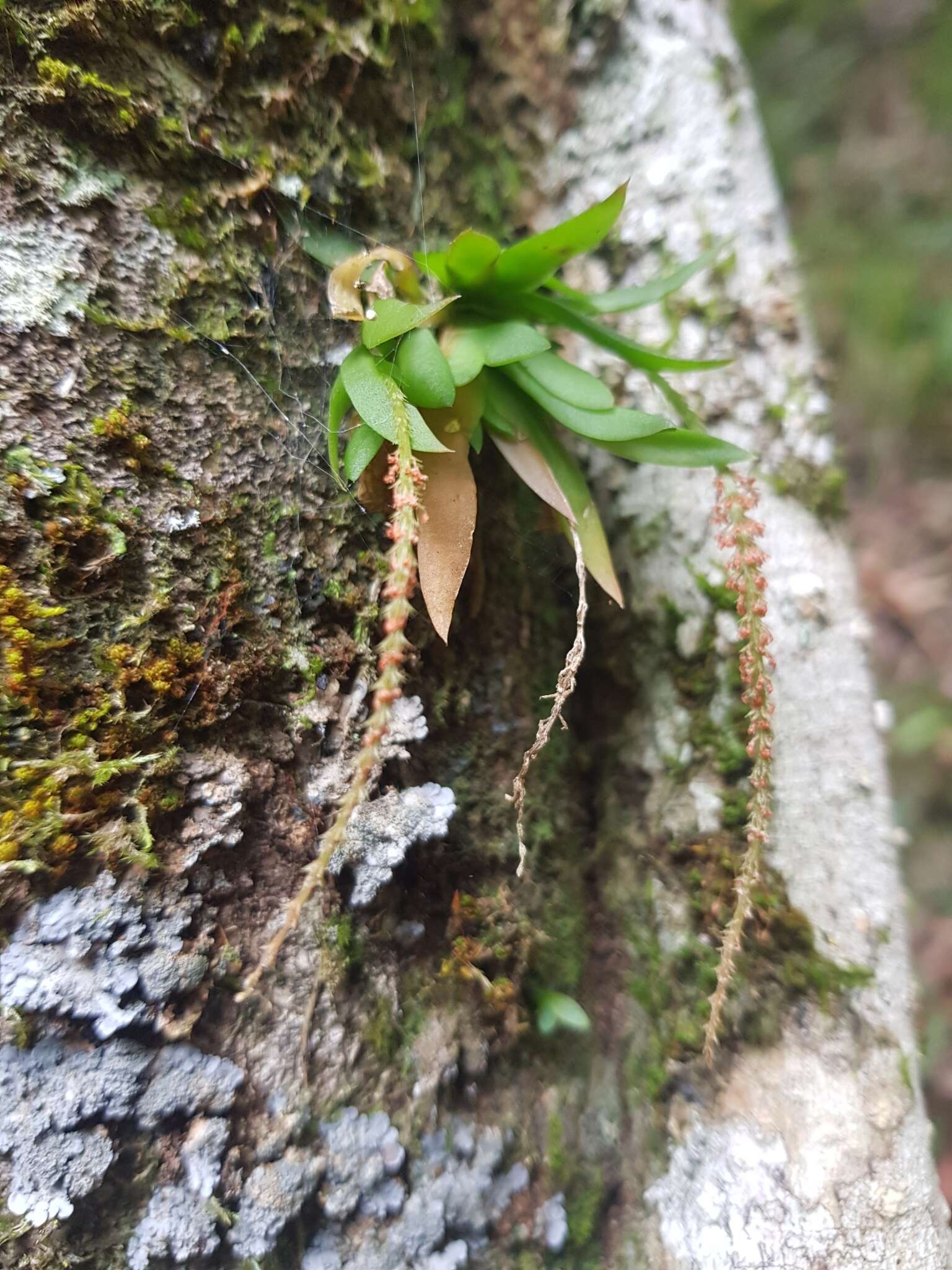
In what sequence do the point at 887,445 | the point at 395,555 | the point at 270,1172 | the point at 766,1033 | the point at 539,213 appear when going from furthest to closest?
the point at 887,445 < the point at 539,213 < the point at 766,1033 < the point at 270,1172 < the point at 395,555

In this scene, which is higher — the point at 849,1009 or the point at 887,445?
the point at 887,445

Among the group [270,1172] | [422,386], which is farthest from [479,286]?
[270,1172]

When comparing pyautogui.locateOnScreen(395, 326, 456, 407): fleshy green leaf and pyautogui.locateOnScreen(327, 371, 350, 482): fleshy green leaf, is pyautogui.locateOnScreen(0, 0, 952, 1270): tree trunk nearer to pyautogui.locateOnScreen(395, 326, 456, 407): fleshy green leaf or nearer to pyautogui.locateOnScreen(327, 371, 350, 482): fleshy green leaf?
pyautogui.locateOnScreen(327, 371, 350, 482): fleshy green leaf

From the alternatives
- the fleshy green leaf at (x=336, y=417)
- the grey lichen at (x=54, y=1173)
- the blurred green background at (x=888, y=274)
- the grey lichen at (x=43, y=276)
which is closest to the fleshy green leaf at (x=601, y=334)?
the fleshy green leaf at (x=336, y=417)

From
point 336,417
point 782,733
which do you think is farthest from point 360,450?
point 782,733

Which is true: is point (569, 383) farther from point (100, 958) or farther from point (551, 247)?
point (100, 958)

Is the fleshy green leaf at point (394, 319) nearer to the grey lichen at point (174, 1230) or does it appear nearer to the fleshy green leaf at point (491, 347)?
the fleshy green leaf at point (491, 347)

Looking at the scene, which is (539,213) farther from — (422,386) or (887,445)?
(887,445)
